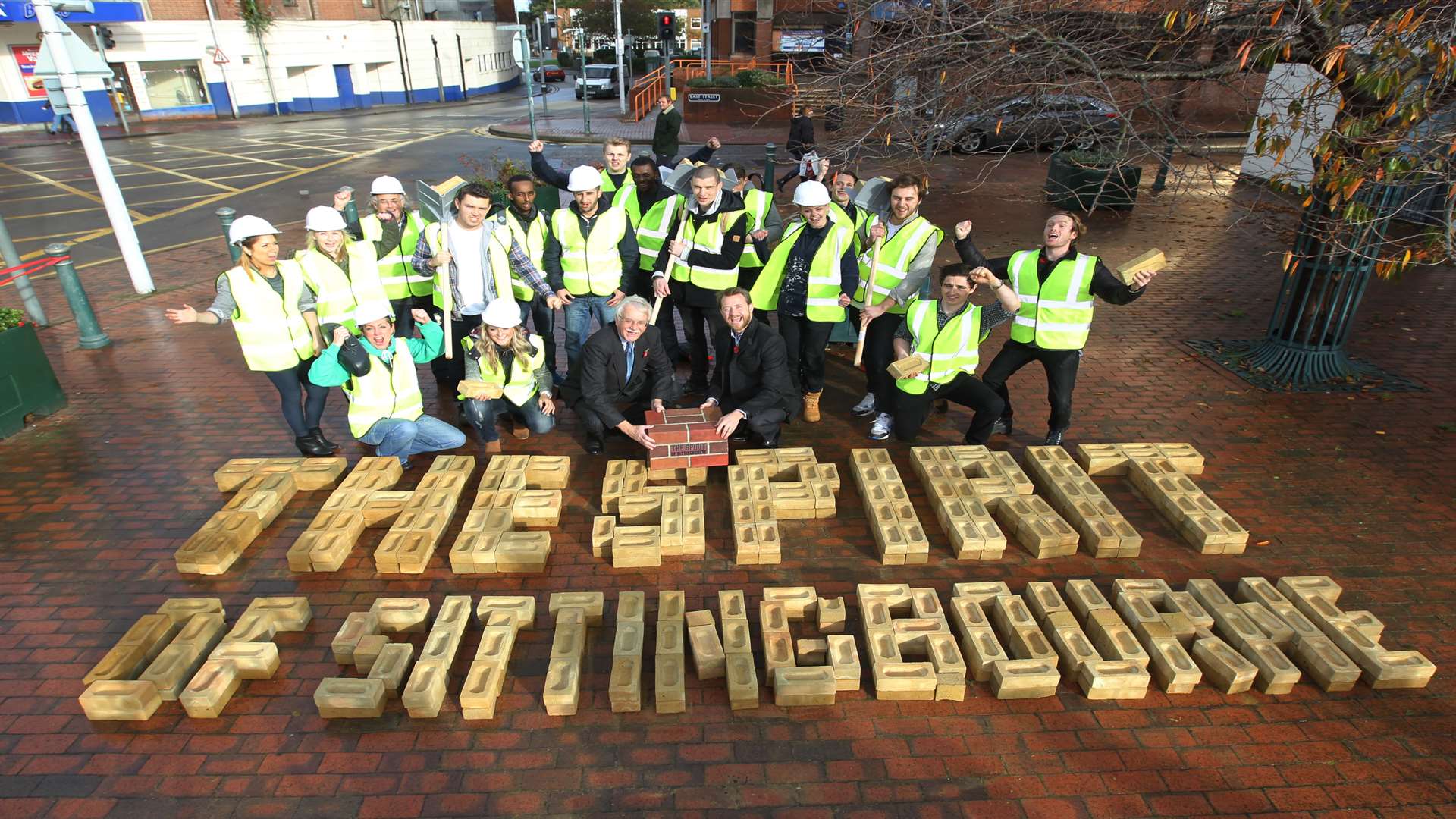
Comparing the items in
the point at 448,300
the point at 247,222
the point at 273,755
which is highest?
the point at 247,222

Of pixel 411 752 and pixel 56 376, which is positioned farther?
pixel 56 376

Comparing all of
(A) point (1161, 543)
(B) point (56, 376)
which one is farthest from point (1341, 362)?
(B) point (56, 376)

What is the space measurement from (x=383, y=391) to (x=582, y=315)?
1.80 metres

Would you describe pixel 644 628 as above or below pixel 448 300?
below

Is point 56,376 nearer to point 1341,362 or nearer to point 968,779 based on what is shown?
point 968,779

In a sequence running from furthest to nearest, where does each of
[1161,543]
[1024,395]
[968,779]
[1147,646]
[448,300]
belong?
[1024,395] < [448,300] < [1161,543] < [1147,646] < [968,779]

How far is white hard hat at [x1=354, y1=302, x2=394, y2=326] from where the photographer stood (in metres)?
5.67

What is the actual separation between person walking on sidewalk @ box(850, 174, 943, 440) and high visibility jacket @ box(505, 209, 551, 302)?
2719 mm

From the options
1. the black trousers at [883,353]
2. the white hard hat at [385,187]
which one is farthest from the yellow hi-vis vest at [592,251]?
the black trousers at [883,353]

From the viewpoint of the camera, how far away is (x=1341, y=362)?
24.7 feet

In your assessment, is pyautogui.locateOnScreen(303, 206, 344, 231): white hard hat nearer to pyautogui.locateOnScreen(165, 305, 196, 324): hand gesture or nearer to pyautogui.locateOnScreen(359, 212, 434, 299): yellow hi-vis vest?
pyautogui.locateOnScreen(359, 212, 434, 299): yellow hi-vis vest

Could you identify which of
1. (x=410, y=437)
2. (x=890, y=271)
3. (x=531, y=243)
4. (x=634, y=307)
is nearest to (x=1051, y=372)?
(x=890, y=271)

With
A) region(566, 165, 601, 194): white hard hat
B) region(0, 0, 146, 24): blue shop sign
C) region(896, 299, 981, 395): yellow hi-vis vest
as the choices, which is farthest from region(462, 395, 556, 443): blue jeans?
region(0, 0, 146, 24): blue shop sign

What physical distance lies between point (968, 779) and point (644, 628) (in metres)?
1.84
